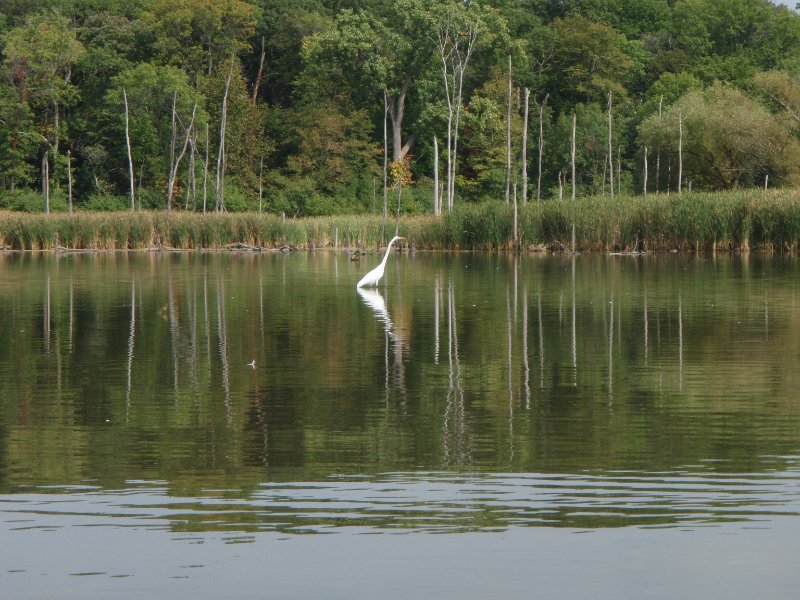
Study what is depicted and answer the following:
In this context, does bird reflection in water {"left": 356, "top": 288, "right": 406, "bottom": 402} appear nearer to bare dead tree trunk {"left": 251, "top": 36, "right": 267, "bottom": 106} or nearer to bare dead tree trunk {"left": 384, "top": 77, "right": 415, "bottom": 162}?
bare dead tree trunk {"left": 384, "top": 77, "right": 415, "bottom": 162}

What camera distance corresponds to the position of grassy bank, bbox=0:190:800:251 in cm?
4166

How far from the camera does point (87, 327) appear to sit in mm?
17172

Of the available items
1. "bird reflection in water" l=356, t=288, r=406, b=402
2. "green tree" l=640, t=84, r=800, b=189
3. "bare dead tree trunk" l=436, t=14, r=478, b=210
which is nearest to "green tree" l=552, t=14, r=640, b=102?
"bare dead tree trunk" l=436, t=14, r=478, b=210

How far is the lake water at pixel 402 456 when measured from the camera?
5.75 m

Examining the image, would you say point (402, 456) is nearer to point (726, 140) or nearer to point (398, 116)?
point (726, 140)

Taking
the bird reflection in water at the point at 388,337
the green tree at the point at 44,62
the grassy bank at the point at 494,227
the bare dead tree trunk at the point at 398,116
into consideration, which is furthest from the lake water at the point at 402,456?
the bare dead tree trunk at the point at 398,116

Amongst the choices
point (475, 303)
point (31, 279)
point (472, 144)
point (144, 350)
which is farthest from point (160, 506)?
point (472, 144)

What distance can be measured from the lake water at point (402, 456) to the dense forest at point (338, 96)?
44.4m

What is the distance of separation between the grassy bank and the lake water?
2398 centimetres

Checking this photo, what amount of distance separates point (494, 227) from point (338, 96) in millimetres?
27605

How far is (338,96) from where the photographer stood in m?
70.7

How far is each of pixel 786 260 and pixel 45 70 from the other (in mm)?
39740

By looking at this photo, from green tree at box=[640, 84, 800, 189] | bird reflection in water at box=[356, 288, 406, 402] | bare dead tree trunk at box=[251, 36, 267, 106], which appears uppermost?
bare dead tree trunk at box=[251, 36, 267, 106]

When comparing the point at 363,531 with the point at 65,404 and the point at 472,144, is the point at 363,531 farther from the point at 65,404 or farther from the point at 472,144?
the point at 472,144
